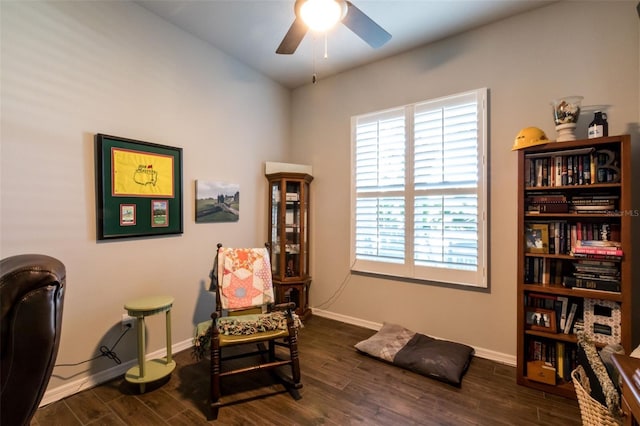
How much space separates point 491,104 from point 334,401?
2725mm

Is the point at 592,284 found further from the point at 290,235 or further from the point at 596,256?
the point at 290,235

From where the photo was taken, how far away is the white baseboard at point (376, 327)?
2.43 metres

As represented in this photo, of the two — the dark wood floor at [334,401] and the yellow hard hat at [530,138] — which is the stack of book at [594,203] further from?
the dark wood floor at [334,401]

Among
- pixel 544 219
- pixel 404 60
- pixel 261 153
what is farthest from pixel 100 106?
pixel 544 219

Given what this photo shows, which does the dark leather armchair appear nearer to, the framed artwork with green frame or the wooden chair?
the wooden chair

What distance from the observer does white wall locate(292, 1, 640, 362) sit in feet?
6.84

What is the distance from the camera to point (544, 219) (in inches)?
85.0

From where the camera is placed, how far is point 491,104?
8.20 feet

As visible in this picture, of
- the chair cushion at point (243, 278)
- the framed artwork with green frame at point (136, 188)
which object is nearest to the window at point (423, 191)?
the chair cushion at point (243, 278)

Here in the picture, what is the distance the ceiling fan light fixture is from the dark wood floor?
98.8 inches

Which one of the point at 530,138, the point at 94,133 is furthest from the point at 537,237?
the point at 94,133

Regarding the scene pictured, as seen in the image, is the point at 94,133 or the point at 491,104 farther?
the point at 491,104

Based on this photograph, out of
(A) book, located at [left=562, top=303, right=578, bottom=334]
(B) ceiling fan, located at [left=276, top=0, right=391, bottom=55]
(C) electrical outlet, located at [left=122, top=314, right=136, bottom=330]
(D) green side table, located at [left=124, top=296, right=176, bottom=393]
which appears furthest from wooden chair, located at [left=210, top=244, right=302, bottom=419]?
(A) book, located at [left=562, top=303, right=578, bottom=334]

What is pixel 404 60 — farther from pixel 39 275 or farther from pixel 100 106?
pixel 39 275
